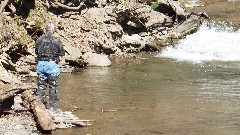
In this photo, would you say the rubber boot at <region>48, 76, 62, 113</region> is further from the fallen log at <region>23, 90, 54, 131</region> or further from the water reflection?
the water reflection

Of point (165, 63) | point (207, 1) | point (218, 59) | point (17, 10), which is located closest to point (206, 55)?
point (218, 59)

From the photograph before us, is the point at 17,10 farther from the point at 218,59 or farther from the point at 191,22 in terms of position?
the point at 191,22

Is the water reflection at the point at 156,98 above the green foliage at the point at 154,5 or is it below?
below

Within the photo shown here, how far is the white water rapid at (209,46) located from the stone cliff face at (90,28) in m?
0.66

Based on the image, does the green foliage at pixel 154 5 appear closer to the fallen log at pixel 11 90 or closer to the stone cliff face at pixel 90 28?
the stone cliff face at pixel 90 28

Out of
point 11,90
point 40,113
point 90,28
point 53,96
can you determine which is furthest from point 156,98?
point 90,28

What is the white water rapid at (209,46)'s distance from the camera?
2064 cm

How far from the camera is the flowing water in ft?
31.0

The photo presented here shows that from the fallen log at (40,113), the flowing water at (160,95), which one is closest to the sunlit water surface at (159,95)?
the flowing water at (160,95)

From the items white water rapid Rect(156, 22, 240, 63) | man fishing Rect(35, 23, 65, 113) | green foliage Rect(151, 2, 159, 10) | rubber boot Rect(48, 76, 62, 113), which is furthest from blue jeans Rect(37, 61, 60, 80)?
green foliage Rect(151, 2, 159, 10)

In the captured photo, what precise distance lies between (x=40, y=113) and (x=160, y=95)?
14.8 ft

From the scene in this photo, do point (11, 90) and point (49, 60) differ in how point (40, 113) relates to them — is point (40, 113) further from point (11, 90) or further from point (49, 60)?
point (49, 60)

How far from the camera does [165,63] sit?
1867 cm

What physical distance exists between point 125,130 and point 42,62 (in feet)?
8.33
